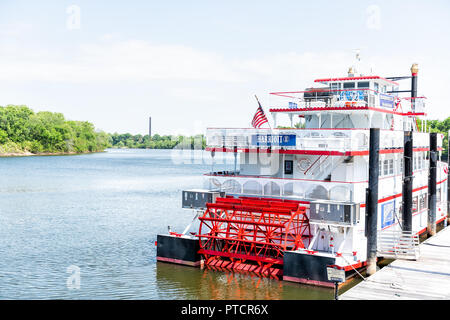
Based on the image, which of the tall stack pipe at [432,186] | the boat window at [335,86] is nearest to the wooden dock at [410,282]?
the tall stack pipe at [432,186]

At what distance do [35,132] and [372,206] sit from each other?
118 m

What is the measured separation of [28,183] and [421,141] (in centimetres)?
4458

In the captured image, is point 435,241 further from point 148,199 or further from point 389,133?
point 148,199

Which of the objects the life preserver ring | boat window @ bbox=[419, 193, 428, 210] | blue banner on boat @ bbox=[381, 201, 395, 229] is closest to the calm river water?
the life preserver ring

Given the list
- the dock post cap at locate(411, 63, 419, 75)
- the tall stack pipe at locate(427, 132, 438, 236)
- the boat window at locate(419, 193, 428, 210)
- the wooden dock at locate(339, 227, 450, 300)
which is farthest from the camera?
the dock post cap at locate(411, 63, 419, 75)

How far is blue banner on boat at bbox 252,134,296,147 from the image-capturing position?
2044cm

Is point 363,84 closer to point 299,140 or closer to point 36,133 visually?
point 299,140

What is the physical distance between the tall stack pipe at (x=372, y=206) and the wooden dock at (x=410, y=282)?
23.3 inches

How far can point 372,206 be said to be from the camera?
18656 mm

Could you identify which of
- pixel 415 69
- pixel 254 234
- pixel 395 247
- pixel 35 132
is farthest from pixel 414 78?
pixel 35 132

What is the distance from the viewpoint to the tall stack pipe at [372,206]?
61.1 ft

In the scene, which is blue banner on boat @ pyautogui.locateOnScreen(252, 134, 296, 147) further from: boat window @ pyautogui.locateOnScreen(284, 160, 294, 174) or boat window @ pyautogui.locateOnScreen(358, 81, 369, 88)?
boat window @ pyautogui.locateOnScreen(358, 81, 369, 88)

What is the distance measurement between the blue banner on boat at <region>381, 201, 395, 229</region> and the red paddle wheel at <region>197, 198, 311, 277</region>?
361cm

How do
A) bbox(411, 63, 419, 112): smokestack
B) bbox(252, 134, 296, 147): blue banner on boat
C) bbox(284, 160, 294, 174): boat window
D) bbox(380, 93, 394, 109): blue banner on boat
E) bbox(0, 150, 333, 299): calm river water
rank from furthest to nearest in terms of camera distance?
bbox(411, 63, 419, 112): smokestack < bbox(380, 93, 394, 109): blue banner on boat < bbox(284, 160, 294, 174): boat window < bbox(252, 134, 296, 147): blue banner on boat < bbox(0, 150, 333, 299): calm river water
